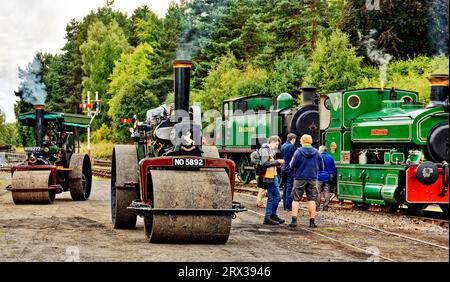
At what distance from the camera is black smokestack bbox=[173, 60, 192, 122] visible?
1185 centimetres

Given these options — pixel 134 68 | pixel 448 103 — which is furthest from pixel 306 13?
pixel 448 103

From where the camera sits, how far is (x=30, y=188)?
19.0 m

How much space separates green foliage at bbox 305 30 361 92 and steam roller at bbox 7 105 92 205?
44.7 feet

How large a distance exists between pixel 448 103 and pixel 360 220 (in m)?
10.0

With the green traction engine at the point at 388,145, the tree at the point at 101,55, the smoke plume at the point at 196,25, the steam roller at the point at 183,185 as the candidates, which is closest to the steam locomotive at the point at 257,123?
the green traction engine at the point at 388,145

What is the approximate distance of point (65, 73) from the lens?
74625 mm

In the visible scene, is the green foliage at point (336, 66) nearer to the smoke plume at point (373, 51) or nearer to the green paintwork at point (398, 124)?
the smoke plume at point (373, 51)

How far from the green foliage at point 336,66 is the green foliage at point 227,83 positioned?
4.03 meters

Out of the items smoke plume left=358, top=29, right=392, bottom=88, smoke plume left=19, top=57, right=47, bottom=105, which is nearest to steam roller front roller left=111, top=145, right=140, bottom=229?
smoke plume left=19, top=57, right=47, bottom=105

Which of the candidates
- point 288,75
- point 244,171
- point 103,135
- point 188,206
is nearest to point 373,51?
point 288,75

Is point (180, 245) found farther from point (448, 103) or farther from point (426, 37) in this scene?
point (426, 37)

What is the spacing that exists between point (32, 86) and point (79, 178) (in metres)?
3.38

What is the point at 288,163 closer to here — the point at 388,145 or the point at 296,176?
the point at 388,145

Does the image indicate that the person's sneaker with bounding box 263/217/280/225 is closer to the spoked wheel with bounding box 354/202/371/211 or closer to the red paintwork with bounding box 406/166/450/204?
the red paintwork with bounding box 406/166/450/204
